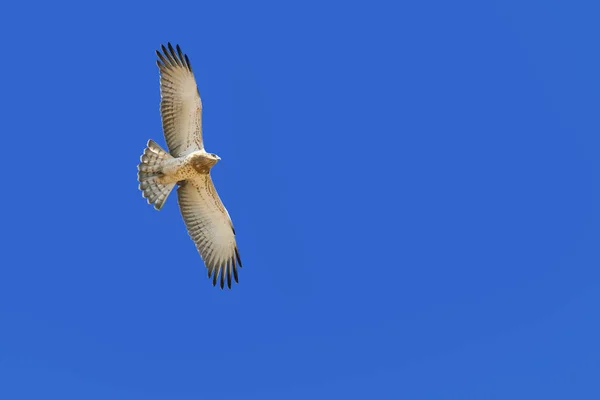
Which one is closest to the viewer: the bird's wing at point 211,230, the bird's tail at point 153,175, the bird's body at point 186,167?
the bird's body at point 186,167

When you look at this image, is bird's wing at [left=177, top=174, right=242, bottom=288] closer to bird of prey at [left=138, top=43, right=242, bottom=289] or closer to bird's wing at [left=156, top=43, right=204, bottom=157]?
bird of prey at [left=138, top=43, right=242, bottom=289]

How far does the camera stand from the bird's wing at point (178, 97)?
20.8 metres

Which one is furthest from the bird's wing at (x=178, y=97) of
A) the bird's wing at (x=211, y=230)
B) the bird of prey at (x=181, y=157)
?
the bird's wing at (x=211, y=230)

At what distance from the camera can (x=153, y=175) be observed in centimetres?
2128

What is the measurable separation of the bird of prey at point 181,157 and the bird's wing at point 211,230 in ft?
0.06

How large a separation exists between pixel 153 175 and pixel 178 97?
1.50m

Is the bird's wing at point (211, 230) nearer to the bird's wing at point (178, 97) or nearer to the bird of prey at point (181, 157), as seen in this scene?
the bird of prey at point (181, 157)

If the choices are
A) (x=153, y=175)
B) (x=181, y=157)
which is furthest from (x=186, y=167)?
(x=153, y=175)

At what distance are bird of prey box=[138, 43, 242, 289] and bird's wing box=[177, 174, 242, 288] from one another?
18 mm

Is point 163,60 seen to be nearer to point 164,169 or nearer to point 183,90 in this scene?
point 183,90

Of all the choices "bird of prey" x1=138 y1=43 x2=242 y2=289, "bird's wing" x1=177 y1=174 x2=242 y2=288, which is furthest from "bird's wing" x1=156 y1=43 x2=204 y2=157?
"bird's wing" x1=177 y1=174 x2=242 y2=288

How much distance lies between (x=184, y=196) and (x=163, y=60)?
253 cm

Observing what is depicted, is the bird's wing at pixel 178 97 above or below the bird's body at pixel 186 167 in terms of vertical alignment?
above

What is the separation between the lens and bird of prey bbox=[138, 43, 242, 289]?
68.4 feet
